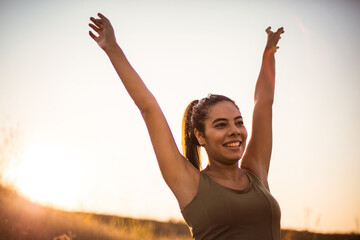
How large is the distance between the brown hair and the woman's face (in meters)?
0.06

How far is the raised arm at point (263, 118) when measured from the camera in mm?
2914

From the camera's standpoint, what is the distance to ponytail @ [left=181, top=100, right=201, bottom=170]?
2748 mm

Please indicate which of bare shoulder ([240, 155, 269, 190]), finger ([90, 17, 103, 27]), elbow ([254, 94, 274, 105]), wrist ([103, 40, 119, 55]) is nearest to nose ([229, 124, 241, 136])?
bare shoulder ([240, 155, 269, 190])

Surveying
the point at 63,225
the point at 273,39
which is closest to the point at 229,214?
the point at 273,39

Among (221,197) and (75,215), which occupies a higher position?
(221,197)

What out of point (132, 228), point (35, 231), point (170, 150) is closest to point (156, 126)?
point (170, 150)

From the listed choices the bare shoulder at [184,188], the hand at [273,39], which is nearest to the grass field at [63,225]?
the bare shoulder at [184,188]

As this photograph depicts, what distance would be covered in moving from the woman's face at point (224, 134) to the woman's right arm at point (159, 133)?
0.99 feet

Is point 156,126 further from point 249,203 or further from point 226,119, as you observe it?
point 249,203

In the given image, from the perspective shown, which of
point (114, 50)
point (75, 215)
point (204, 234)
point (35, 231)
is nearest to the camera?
point (204, 234)

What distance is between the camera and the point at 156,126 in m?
2.22

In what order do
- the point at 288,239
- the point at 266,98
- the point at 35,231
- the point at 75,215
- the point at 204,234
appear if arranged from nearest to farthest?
1. the point at 204,234
2. the point at 266,98
3. the point at 35,231
4. the point at 75,215
5. the point at 288,239

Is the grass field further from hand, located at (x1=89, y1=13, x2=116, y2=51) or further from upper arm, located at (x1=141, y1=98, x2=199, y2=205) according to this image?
hand, located at (x1=89, y1=13, x2=116, y2=51)

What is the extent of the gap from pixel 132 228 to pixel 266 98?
9.63ft
